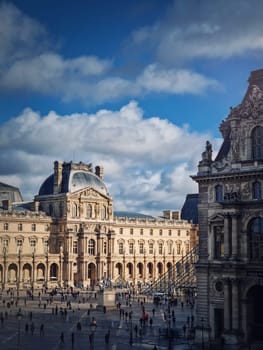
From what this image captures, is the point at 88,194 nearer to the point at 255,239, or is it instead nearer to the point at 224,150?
the point at 224,150

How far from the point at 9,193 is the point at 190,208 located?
55.6 m

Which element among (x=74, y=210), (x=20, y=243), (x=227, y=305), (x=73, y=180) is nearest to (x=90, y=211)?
(x=74, y=210)

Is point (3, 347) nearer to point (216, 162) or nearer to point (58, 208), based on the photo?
point (216, 162)

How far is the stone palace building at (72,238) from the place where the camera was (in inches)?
4599

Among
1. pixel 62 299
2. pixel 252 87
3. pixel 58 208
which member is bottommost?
pixel 62 299

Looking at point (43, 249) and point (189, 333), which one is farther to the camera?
point (43, 249)

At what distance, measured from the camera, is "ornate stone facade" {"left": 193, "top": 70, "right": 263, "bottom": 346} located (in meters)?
51.0

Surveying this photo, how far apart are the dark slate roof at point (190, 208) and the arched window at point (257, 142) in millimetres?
111759

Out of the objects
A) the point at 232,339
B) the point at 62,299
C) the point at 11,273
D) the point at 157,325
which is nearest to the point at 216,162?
the point at 232,339

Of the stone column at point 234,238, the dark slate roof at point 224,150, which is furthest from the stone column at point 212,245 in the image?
A: the dark slate roof at point 224,150

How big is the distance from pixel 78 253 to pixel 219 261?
73712mm

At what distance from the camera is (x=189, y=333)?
191 feet

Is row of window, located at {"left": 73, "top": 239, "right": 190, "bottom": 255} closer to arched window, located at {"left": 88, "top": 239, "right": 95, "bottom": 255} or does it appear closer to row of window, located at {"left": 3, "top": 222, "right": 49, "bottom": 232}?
arched window, located at {"left": 88, "top": 239, "right": 95, "bottom": 255}

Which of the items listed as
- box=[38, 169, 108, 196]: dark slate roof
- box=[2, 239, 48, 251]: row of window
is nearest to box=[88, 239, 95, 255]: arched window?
box=[2, 239, 48, 251]: row of window
